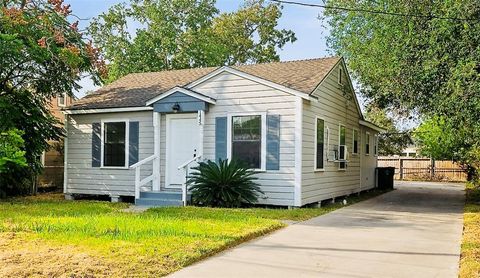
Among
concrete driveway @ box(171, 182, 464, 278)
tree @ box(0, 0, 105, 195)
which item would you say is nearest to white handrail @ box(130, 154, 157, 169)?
tree @ box(0, 0, 105, 195)

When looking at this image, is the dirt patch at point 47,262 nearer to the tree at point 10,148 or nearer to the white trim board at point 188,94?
the tree at point 10,148

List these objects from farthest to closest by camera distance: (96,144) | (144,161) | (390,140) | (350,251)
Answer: (390,140)
(96,144)
(144,161)
(350,251)

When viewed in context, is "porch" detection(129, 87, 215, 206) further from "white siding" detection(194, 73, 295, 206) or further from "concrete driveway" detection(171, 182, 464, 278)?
"concrete driveway" detection(171, 182, 464, 278)

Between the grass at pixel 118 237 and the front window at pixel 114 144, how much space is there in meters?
3.18

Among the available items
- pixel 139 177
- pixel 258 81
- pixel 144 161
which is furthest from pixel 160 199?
pixel 258 81

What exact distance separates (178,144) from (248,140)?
6.86ft

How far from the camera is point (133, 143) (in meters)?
13.4

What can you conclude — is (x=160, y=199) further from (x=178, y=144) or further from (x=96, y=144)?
(x=96, y=144)

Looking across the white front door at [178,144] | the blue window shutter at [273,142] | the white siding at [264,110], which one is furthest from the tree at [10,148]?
the blue window shutter at [273,142]

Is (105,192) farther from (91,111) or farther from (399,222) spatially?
(399,222)

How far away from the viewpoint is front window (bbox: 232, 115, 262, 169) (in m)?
11.7

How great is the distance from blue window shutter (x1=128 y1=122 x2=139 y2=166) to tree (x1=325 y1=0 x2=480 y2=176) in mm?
6962

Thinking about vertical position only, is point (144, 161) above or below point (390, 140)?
below

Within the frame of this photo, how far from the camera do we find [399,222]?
9422 mm
